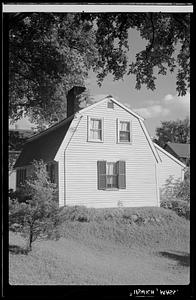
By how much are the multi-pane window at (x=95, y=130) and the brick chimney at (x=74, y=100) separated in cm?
12

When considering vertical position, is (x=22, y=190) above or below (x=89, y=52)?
below

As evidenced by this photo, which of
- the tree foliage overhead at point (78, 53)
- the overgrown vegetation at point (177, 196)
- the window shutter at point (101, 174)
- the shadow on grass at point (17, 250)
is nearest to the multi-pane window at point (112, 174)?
the window shutter at point (101, 174)

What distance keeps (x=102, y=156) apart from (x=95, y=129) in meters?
0.16

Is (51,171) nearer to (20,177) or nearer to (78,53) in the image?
(20,177)

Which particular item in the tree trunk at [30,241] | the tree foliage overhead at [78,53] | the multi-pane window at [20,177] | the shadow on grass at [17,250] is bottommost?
A: the shadow on grass at [17,250]

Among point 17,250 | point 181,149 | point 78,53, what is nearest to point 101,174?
point 181,149

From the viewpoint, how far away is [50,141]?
1.91m

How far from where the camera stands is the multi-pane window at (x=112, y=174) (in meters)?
→ 1.90

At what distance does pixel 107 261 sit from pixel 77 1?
1.39 m

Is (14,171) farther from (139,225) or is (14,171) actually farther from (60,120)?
(139,225)

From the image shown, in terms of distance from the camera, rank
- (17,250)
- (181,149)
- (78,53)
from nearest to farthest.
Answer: (17,250) < (181,149) < (78,53)

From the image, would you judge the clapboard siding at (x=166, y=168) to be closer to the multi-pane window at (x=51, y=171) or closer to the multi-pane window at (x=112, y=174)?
the multi-pane window at (x=112, y=174)
